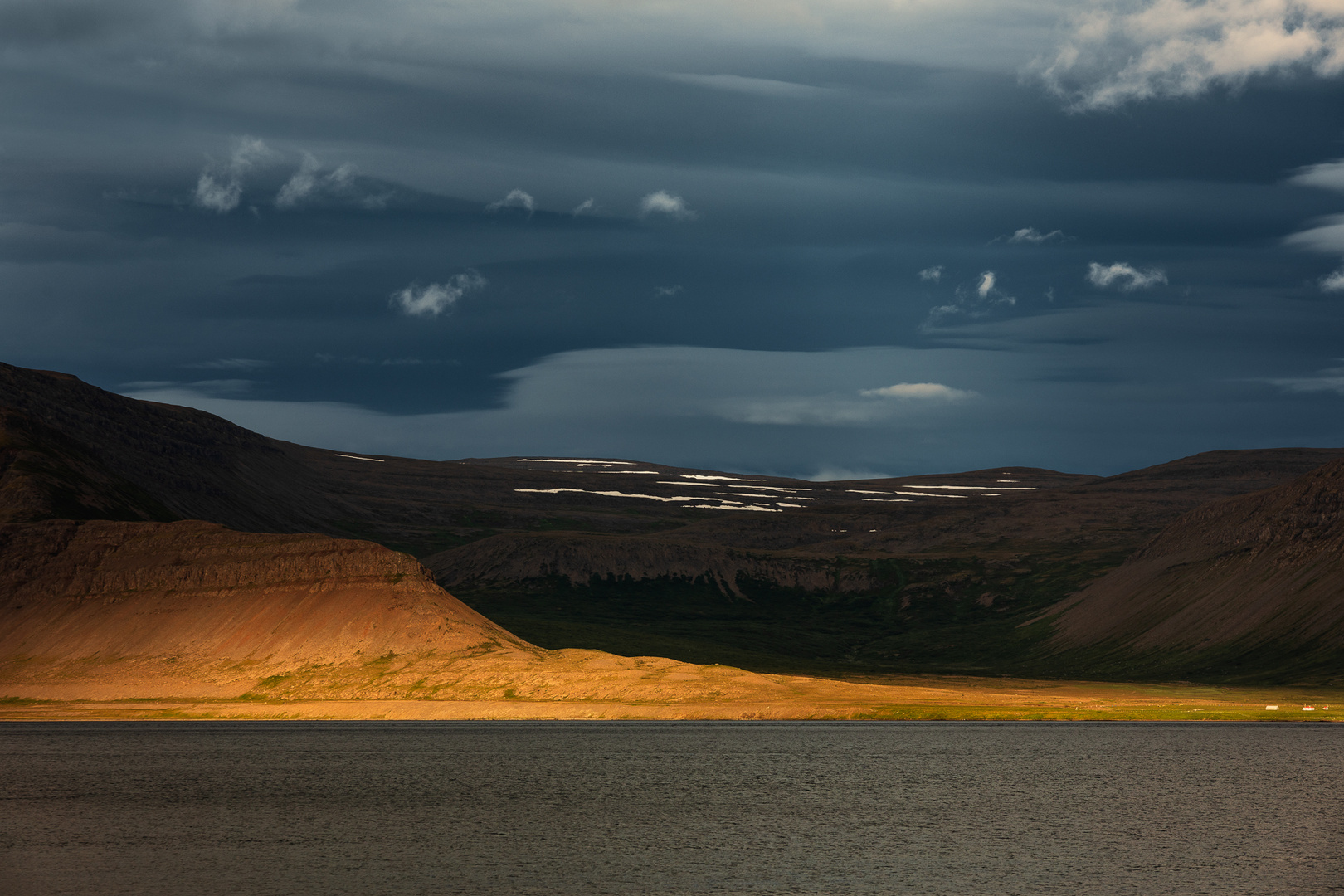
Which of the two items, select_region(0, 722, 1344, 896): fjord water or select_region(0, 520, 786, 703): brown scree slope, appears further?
select_region(0, 520, 786, 703): brown scree slope

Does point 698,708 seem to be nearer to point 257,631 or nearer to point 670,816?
point 257,631

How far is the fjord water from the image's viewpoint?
44.0 metres

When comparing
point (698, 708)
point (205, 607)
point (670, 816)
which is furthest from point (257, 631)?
point (670, 816)

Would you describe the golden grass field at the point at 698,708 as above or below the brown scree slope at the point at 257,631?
below

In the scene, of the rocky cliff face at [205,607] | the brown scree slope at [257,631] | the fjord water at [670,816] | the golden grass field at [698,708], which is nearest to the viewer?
the fjord water at [670,816]

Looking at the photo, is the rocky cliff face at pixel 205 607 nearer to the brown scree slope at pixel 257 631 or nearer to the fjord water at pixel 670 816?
the brown scree slope at pixel 257 631

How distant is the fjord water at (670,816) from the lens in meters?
44.0

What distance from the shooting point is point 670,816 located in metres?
61.3

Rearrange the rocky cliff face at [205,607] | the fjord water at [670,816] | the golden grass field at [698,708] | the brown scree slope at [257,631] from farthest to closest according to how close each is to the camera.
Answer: the rocky cliff face at [205,607] < the brown scree slope at [257,631] < the golden grass field at [698,708] < the fjord water at [670,816]

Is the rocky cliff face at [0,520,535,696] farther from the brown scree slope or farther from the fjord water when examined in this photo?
the fjord water

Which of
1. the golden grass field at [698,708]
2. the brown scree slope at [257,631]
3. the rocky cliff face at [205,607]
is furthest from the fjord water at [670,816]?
the rocky cliff face at [205,607]

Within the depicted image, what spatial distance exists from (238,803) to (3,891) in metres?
26.5

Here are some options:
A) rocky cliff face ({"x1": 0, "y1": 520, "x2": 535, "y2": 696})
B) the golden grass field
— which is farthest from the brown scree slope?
the golden grass field

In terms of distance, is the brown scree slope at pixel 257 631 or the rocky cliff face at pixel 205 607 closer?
the brown scree slope at pixel 257 631
